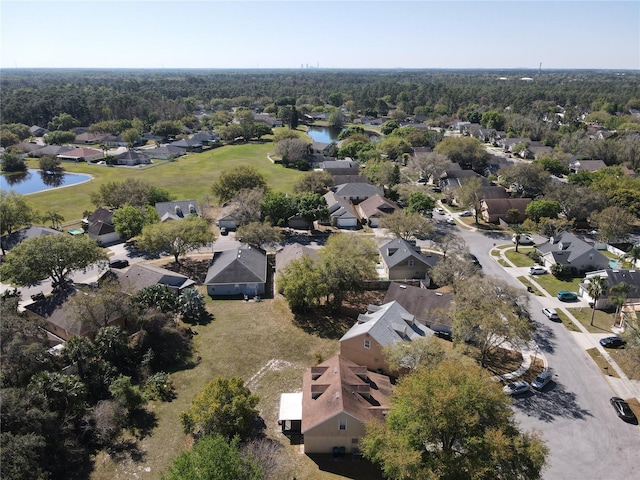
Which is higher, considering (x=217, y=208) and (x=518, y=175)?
(x=518, y=175)

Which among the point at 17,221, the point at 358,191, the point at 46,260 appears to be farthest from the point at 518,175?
the point at 17,221

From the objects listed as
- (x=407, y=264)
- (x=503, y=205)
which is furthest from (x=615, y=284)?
(x=503, y=205)

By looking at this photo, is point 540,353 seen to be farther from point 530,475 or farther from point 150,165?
point 150,165

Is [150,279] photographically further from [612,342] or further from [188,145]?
[188,145]

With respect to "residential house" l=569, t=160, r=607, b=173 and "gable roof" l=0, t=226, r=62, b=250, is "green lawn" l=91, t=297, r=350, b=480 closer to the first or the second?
"gable roof" l=0, t=226, r=62, b=250

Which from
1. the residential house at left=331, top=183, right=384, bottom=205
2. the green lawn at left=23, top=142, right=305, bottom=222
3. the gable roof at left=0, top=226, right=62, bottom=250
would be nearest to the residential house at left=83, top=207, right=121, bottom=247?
the gable roof at left=0, top=226, right=62, bottom=250
